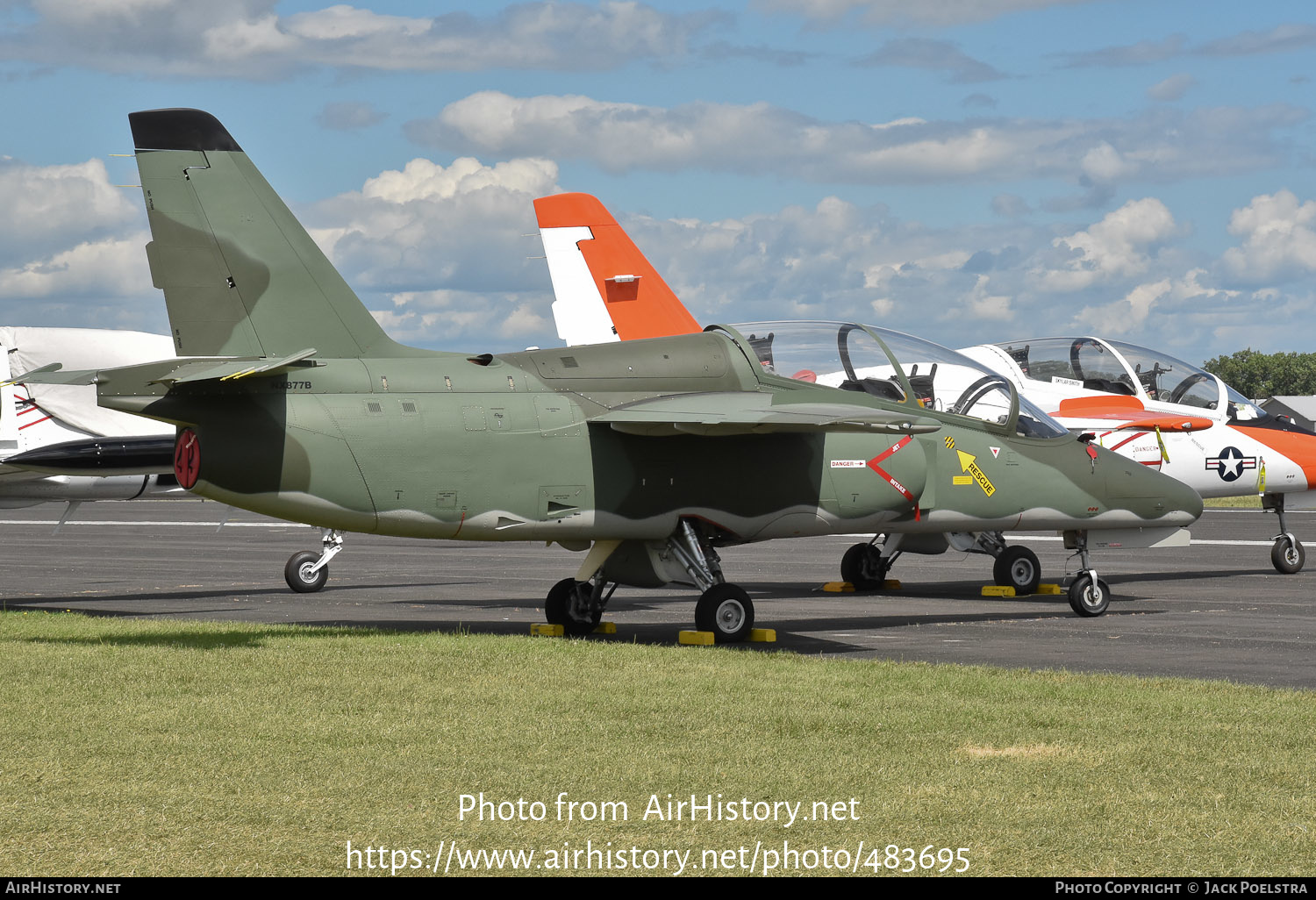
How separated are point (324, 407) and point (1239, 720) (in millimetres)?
7088

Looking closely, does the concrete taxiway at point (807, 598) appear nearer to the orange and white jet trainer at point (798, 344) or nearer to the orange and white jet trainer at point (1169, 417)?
the orange and white jet trainer at point (798, 344)

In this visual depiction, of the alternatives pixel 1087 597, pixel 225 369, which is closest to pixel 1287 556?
pixel 1087 597

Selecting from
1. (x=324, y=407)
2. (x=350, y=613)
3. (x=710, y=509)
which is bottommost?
(x=350, y=613)

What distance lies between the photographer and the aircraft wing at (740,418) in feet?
39.3

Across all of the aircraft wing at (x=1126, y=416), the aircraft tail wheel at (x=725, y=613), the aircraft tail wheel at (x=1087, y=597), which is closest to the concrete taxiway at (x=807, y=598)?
the aircraft tail wheel at (x=1087, y=597)

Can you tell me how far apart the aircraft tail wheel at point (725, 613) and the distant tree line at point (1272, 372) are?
177 meters

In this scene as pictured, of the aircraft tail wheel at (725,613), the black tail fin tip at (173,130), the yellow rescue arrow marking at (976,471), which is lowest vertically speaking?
the aircraft tail wheel at (725,613)

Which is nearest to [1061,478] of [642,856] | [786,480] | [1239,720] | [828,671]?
[786,480]

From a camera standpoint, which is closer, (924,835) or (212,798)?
(924,835)

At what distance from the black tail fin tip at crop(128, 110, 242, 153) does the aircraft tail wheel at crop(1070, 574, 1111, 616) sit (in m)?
9.94

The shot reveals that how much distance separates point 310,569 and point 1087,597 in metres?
10.2

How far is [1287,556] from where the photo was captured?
21906mm

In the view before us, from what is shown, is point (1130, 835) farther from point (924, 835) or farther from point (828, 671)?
point (828, 671)

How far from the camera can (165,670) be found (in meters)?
10.6
